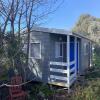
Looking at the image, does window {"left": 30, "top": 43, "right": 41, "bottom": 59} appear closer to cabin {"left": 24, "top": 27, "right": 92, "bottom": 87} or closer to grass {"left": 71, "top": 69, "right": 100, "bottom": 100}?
cabin {"left": 24, "top": 27, "right": 92, "bottom": 87}

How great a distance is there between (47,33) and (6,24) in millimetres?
3261

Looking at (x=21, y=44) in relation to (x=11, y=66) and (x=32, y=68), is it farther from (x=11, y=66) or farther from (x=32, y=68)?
(x=32, y=68)

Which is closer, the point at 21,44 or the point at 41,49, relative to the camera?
the point at 21,44

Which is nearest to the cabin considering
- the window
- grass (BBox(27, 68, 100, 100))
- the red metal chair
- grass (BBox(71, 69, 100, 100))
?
the window

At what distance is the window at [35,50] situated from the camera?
15203 mm

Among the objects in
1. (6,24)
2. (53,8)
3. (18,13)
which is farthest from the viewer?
(53,8)

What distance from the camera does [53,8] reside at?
46.6ft

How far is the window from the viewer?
15203 mm

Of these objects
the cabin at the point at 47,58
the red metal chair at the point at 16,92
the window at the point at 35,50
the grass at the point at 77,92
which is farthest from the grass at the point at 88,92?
the window at the point at 35,50

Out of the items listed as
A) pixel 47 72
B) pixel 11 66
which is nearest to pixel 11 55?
pixel 11 66

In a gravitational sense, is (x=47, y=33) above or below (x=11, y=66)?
above

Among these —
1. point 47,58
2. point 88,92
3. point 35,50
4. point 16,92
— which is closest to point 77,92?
point 88,92

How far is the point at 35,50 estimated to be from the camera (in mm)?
15398

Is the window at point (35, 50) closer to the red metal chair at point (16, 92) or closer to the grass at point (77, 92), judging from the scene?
the grass at point (77, 92)
